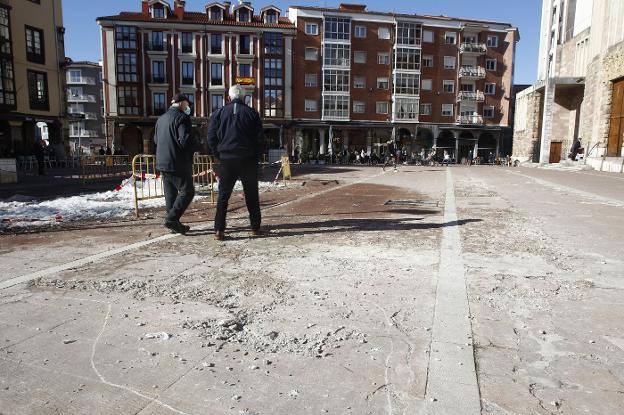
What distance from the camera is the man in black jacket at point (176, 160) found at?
19.4ft

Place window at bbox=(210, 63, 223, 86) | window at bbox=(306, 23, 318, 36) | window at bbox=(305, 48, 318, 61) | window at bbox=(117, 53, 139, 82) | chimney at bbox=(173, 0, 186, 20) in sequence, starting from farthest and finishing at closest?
window at bbox=(305, 48, 318, 61) < window at bbox=(306, 23, 318, 36) < chimney at bbox=(173, 0, 186, 20) < window at bbox=(210, 63, 223, 86) < window at bbox=(117, 53, 139, 82)

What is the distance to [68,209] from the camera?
8.59 metres

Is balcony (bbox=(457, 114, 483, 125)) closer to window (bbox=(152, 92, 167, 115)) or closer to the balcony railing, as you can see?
window (bbox=(152, 92, 167, 115))

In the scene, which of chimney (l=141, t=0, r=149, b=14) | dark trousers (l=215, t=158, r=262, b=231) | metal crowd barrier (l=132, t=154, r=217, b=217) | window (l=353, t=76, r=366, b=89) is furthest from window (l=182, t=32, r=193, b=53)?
dark trousers (l=215, t=158, r=262, b=231)

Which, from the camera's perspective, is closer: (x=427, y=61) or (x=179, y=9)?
(x=179, y=9)

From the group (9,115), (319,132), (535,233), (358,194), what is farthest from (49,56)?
(535,233)

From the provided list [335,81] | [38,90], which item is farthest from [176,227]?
[335,81]

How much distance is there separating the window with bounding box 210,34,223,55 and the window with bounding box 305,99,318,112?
1067 centimetres

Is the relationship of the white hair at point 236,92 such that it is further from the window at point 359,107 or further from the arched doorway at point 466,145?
the arched doorway at point 466,145

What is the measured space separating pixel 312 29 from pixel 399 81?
37.3 ft

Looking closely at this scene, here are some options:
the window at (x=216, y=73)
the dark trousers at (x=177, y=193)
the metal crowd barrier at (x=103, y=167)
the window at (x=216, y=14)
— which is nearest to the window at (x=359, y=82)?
the window at (x=216, y=73)

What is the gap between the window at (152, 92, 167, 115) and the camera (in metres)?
48.2

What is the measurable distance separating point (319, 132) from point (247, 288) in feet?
158

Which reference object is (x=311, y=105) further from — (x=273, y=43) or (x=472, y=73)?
(x=472, y=73)
